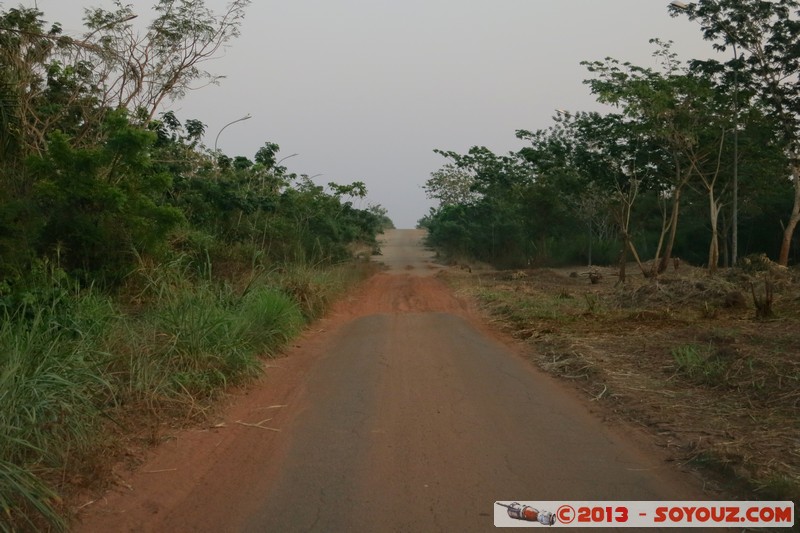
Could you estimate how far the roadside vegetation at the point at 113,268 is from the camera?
5602 millimetres

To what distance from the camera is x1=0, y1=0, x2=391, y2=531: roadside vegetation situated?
18.4 feet

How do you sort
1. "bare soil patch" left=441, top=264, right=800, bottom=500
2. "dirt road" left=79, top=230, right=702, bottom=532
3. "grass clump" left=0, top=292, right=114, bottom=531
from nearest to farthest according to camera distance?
"grass clump" left=0, top=292, right=114, bottom=531
"dirt road" left=79, top=230, right=702, bottom=532
"bare soil patch" left=441, top=264, right=800, bottom=500

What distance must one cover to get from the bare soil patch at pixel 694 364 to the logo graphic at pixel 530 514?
4.57 feet

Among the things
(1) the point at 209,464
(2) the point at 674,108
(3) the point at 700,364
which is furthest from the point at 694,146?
(1) the point at 209,464

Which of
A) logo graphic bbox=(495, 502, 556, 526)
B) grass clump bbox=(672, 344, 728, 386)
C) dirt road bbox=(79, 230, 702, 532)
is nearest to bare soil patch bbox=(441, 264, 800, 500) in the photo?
grass clump bbox=(672, 344, 728, 386)

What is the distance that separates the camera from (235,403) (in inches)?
314

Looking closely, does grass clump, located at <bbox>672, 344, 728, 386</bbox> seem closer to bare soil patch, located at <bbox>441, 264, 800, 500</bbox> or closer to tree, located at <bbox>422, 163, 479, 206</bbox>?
bare soil patch, located at <bbox>441, 264, 800, 500</bbox>

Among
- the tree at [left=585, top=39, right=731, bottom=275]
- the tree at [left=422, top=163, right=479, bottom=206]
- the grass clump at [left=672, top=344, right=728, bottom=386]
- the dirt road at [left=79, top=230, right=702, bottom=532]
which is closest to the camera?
the dirt road at [left=79, top=230, right=702, bottom=532]

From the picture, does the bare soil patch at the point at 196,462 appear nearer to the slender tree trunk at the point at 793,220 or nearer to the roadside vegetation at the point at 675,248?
the roadside vegetation at the point at 675,248

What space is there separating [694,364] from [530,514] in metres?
4.61

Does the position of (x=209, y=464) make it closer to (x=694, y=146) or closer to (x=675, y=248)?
(x=694, y=146)

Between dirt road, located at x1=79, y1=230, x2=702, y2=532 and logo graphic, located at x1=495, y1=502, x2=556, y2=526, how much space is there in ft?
0.53

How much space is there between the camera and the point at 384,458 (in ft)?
19.9

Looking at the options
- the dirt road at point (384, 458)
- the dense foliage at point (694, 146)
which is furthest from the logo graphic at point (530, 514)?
the dense foliage at point (694, 146)
